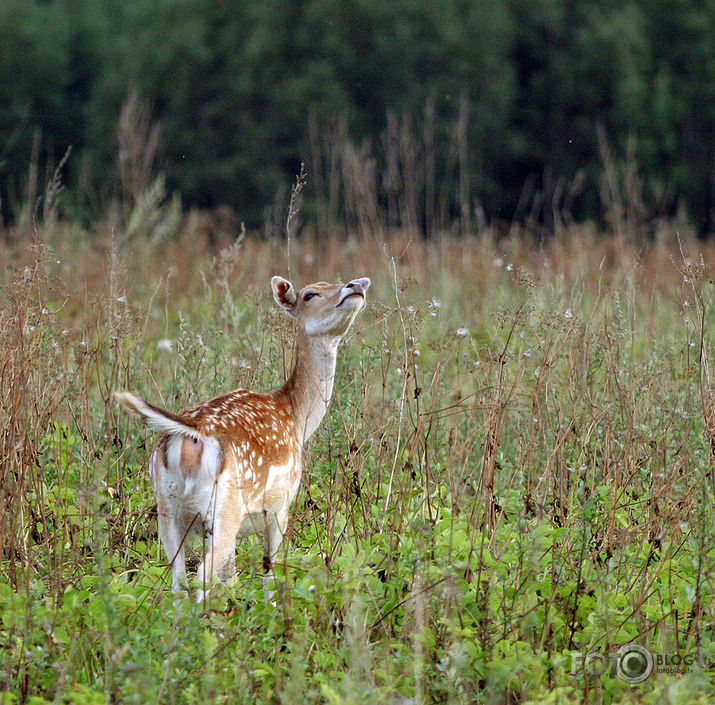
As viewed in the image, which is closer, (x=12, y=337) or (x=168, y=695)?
(x=168, y=695)

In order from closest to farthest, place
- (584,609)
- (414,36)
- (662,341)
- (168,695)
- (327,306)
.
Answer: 1. (168,695)
2. (584,609)
3. (327,306)
4. (662,341)
5. (414,36)

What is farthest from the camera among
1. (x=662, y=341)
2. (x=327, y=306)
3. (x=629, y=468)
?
(x=662, y=341)

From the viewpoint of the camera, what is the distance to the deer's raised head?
13.6 ft

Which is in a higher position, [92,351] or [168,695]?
[92,351]

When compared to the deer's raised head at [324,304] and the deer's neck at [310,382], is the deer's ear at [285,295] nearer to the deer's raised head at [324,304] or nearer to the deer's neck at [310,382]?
the deer's raised head at [324,304]

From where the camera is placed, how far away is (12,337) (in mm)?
3607

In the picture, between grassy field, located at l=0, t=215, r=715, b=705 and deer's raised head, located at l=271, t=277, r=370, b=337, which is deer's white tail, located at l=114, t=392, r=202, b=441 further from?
deer's raised head, located at l=271, t=277, r=370, b=337

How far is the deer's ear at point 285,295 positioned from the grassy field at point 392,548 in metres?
0.10

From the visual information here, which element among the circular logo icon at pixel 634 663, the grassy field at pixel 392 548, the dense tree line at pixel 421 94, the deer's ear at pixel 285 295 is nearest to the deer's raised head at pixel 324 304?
the deer's ear at pixel 285 295

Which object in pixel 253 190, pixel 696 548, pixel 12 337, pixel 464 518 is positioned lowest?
pixel 253 190

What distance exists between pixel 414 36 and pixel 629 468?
893 inches

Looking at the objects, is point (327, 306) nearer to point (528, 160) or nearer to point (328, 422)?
point (328, 422)

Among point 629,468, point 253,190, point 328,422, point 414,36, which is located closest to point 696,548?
point 629,468

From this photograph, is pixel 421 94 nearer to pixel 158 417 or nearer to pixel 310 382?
pixel 310 382
